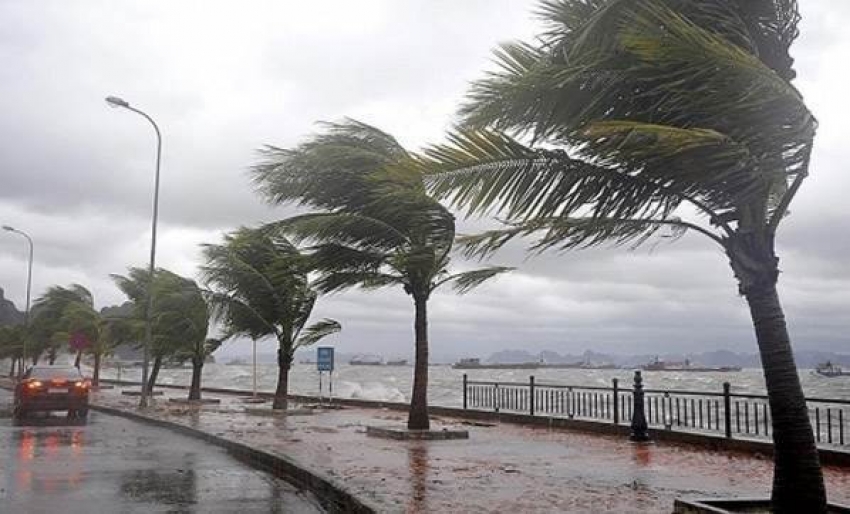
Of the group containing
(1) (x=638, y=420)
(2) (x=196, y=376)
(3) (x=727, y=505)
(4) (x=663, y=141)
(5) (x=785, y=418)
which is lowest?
(3) (x=727, y=505)

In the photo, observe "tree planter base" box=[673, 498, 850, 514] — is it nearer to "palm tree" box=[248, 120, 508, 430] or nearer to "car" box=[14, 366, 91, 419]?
"palm tree" box=[248, 120, 508, 430]

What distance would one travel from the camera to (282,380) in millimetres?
26156

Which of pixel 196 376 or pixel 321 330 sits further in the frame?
pixel 196 376

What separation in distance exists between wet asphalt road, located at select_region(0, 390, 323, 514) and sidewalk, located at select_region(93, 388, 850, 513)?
0.79 metres

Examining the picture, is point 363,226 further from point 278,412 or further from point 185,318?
point 185,318

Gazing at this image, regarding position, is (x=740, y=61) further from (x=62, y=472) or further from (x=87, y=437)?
(x=87, y=437)

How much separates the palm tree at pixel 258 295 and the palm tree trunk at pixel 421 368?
25.2ft

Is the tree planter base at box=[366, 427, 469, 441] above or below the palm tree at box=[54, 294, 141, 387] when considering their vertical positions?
below

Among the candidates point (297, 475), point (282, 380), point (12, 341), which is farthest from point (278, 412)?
point (12, 341)

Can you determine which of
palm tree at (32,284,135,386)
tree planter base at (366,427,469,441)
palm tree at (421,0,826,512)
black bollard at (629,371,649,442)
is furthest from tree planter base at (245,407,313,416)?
palm tree at (421,0,826,512)

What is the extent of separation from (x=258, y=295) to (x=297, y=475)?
47.7ft

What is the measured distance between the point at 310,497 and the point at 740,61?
7.04 meters

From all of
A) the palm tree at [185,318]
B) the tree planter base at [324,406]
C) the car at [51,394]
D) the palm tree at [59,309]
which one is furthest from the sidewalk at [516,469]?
the palm tree at [59,309]

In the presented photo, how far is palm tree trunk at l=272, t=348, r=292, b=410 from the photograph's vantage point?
85.0 feet
